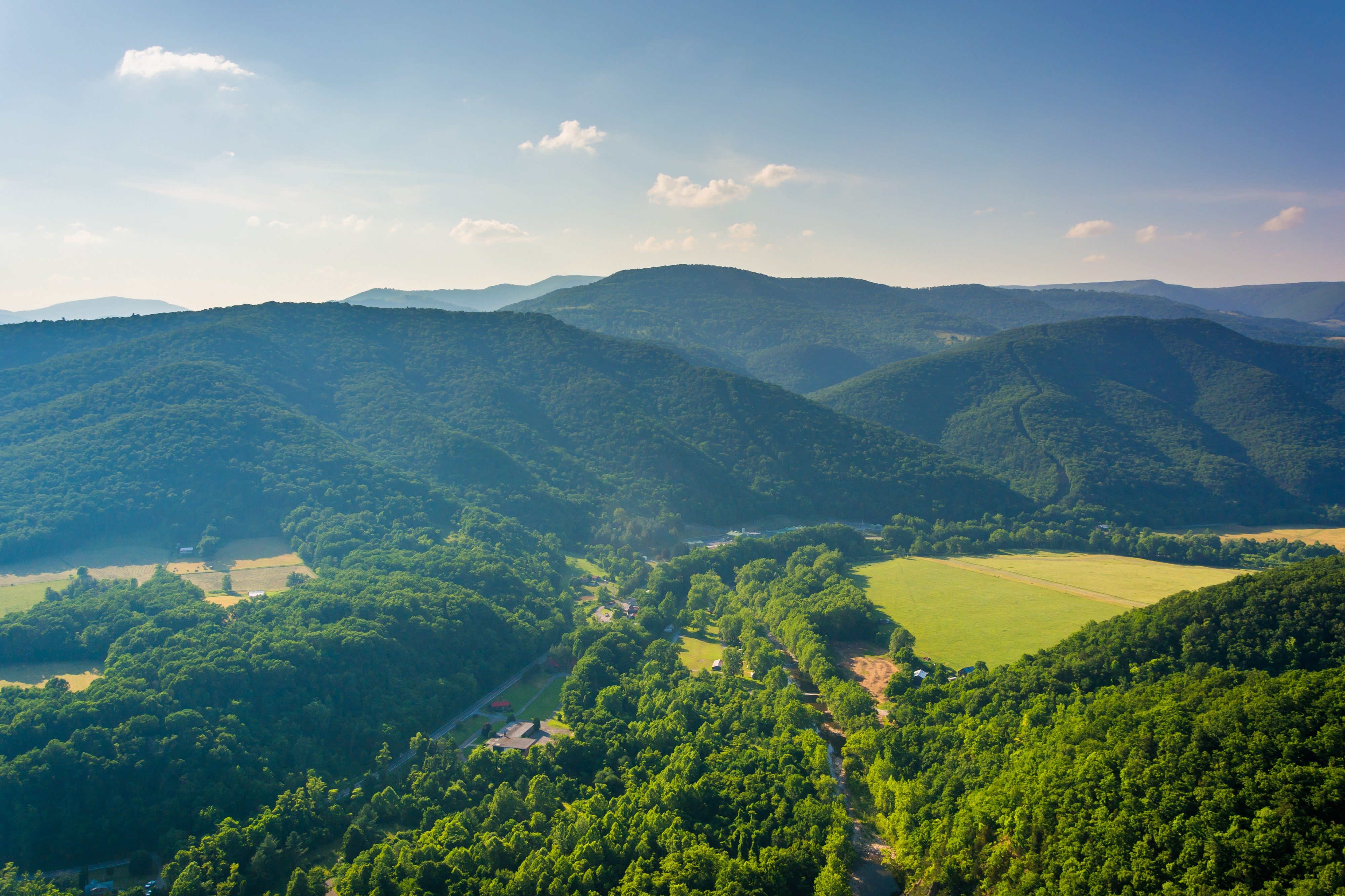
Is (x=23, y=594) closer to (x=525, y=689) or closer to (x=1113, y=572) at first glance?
(x=525, y=689)

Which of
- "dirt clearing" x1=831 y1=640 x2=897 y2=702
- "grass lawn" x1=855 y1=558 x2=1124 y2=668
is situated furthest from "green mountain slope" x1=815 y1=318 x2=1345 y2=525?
"dirt clearing" x1=831 y1=640 x2=897 y2=702

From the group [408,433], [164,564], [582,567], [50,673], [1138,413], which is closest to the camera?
[50,673]

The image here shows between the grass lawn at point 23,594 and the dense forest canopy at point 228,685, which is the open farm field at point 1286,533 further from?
the grass lawn at point 23,594

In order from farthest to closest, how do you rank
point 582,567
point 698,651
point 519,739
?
1. point 582,567
2. point 698,651
3. point 519,739

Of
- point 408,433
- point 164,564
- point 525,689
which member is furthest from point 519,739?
point 408,433

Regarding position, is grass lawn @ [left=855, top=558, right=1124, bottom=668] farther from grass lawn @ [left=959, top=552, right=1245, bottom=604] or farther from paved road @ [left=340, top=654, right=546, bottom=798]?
paved road @ [left=340, top=654, right=546, bottom=798]
